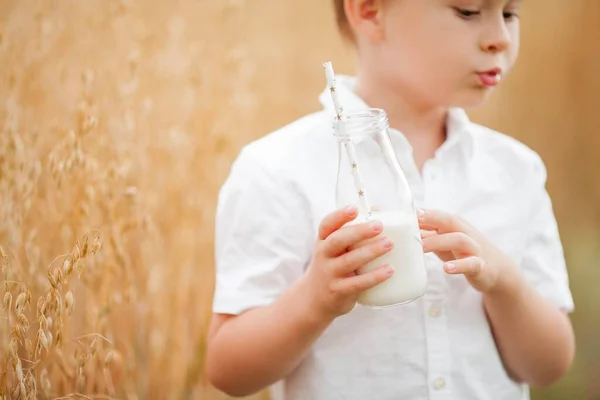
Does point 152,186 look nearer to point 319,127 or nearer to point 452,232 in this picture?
point 319,127

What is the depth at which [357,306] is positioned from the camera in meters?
0.91

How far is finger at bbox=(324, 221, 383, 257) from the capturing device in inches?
28.3

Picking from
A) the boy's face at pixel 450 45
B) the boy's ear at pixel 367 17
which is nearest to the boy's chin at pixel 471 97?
the boy's face at pixel 450 45

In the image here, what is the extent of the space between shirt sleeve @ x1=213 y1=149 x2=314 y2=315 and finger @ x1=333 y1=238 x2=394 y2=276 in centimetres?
15

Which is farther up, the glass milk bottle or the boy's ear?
the boy's ear

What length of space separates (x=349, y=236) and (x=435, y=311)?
0.23 m

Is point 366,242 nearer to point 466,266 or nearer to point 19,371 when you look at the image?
point 466,266

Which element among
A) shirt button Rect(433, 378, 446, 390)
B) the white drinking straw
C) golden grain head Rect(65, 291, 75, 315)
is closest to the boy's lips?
the white drinking straw

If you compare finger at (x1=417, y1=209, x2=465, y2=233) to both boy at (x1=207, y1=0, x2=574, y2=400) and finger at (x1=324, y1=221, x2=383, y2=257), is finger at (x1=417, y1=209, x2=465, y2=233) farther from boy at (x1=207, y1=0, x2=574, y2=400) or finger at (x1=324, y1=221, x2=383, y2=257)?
finger at (x1=324, y1=221, x2=383, y2=257)

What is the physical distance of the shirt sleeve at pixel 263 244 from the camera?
0.89 metres

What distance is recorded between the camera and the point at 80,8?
0.90 metres

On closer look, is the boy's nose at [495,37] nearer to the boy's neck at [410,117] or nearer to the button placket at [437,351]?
the boy's neck at [410,117]

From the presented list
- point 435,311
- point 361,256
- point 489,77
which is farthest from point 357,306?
point 489,77

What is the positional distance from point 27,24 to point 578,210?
869mm
